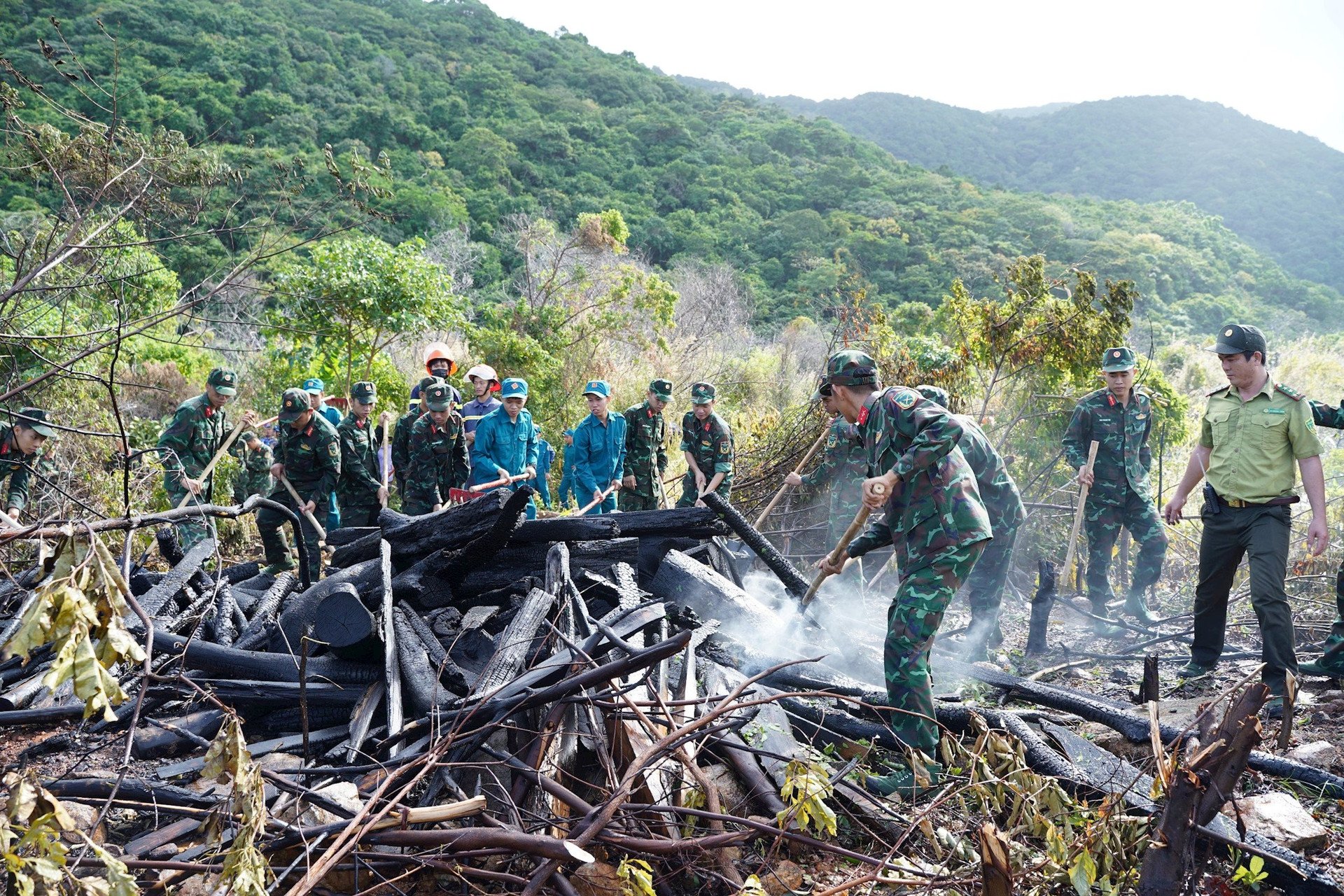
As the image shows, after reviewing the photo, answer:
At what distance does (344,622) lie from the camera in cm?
413

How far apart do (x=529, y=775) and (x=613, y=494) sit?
20.1 feet

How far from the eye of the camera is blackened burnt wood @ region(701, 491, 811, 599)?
6320 millimetres

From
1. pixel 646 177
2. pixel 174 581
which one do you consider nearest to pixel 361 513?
pixel 174 581

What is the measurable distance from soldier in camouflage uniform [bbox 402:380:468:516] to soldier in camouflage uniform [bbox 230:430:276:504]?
1.53 m

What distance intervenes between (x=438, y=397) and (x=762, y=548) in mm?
3562

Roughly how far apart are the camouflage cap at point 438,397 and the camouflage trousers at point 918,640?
5299 millimetres

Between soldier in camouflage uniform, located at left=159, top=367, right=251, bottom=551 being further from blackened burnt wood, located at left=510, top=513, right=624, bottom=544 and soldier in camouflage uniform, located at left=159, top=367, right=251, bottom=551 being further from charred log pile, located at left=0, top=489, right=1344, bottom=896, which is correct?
blackened burnt wood, located at left=510, top=513, right=624, bottom=544

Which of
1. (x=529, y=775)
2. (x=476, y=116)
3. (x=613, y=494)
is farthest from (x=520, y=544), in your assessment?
(x=476, y=116)

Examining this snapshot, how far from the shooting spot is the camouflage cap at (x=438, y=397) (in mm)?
8195

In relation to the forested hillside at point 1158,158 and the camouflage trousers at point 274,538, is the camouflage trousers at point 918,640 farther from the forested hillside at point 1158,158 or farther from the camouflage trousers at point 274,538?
the forested hillside at point 1158,158

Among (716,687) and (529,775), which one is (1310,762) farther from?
(529,775)

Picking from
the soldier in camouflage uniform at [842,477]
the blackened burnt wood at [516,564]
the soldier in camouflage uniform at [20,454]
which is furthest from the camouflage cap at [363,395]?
the soldier in camouflage uniform at [842,477]

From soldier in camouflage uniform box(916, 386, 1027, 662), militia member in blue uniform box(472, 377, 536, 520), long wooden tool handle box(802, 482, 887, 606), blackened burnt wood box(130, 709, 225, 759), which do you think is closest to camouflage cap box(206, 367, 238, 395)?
militia member in blue uniform box(472, 377, 536, 520)

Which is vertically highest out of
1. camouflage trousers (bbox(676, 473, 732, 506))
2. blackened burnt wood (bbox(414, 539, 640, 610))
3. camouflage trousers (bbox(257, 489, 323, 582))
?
blackened burnt wood (bbox(414, 539, 640, 610))
